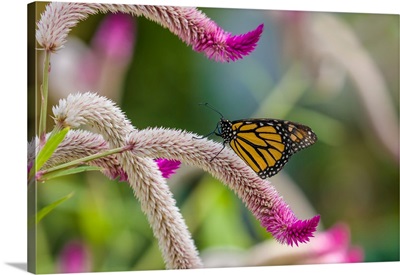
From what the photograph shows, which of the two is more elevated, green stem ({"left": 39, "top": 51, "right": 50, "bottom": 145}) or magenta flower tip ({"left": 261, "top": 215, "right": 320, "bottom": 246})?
magenta flower tip ({"left": 261, "top": 215, "right": 320, "bottom": 246})

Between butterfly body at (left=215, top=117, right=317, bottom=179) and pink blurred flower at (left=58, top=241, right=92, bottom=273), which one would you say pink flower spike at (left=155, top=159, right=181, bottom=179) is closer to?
butterfly body at (left=215, top=117, right=317, bottom=179)

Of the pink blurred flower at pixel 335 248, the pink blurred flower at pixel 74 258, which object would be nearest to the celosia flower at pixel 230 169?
the pink blurred flower at pixel 335 248

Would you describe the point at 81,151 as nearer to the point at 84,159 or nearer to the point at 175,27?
the point at 84,159

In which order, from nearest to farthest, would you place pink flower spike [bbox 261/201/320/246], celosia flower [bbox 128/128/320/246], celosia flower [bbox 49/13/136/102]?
celosia flower [bbox 128/128/320/246] < celosia flower [bbox 49/13/136/102] < pink flower spike [bbox 261/201/320/246]

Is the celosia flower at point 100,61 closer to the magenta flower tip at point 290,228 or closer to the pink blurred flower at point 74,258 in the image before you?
the pink blurred flower at point 74,258

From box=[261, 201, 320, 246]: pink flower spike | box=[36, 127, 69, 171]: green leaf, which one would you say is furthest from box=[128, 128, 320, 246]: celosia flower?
box=[36, 127, 69, 171]: green leaf

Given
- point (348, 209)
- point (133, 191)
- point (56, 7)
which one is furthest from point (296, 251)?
point (56, 7)
